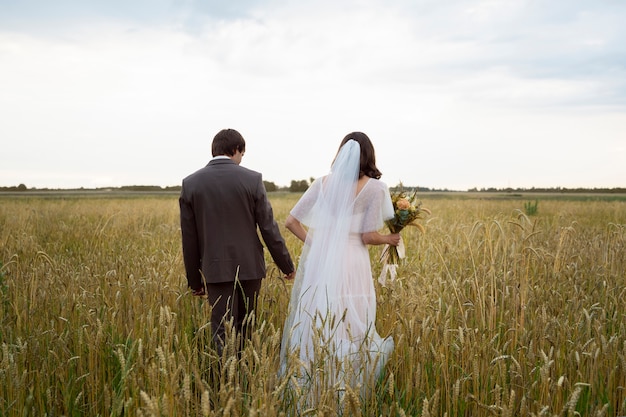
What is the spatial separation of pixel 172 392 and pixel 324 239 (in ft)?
7.62

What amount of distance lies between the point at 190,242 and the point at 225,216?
414mm

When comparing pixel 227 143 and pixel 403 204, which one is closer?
pixel 227 143

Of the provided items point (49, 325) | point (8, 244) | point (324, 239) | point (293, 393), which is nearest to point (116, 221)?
point (8, 244)

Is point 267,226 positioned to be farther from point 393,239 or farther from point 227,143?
point 393,239

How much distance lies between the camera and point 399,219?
177 inches

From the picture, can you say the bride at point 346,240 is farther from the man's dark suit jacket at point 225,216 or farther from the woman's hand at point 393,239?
the man's dark suit jacket at point 225,216

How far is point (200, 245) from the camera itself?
171 inches

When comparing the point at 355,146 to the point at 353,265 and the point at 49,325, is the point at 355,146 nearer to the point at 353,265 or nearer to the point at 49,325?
the point at 353,265

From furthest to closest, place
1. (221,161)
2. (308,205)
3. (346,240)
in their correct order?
(308,205), (221,161), (346,240)

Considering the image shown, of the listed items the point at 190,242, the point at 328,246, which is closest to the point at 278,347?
the point at 328,246

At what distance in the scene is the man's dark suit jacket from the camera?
4.15 m

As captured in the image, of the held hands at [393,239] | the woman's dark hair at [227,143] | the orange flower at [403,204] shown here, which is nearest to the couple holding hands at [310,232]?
the woman's dark hair at [227,143]

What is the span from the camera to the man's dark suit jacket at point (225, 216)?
13.6 feet

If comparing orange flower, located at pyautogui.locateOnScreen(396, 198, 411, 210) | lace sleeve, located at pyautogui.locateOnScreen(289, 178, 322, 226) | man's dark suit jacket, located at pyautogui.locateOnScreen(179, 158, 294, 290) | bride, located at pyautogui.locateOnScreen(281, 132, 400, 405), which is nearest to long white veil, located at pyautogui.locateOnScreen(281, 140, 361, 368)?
bride, located at pyautogui.locateOnScreen(281, 132, 400, 405)
